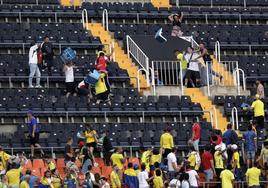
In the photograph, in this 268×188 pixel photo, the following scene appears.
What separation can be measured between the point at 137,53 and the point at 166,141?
7.52m

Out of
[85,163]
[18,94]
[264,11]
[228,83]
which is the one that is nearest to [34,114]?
[18,94]

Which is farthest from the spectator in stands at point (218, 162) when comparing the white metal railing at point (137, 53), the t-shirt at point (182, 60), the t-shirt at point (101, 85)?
the white metal railing at point (137, 53)

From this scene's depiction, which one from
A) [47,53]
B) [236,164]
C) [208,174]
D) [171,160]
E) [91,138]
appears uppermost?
[47,53]

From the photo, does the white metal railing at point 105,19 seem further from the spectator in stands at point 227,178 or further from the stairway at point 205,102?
the spectator in stands at point 227,178

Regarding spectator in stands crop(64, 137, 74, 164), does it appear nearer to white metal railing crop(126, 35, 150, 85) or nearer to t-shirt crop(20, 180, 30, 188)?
t-shirt crop(20, 180, 30, 188)

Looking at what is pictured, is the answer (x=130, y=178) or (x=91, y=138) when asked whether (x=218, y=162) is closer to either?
(x=130, y=178)

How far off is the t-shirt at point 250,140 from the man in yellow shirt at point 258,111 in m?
2.26

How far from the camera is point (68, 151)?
42875 mm

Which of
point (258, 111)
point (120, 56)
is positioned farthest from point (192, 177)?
point (120, 56)

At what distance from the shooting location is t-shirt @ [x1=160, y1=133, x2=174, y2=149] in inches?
1752

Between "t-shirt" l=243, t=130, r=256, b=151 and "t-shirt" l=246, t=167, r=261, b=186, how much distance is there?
5.69 feet

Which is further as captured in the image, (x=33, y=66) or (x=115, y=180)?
(x=33, y=66)

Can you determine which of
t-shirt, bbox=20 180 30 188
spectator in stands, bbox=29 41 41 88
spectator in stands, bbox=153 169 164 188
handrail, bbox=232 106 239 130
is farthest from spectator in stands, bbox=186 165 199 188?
spectator in stands, bbox=29 41 41 88

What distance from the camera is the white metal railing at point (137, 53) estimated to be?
167ft
